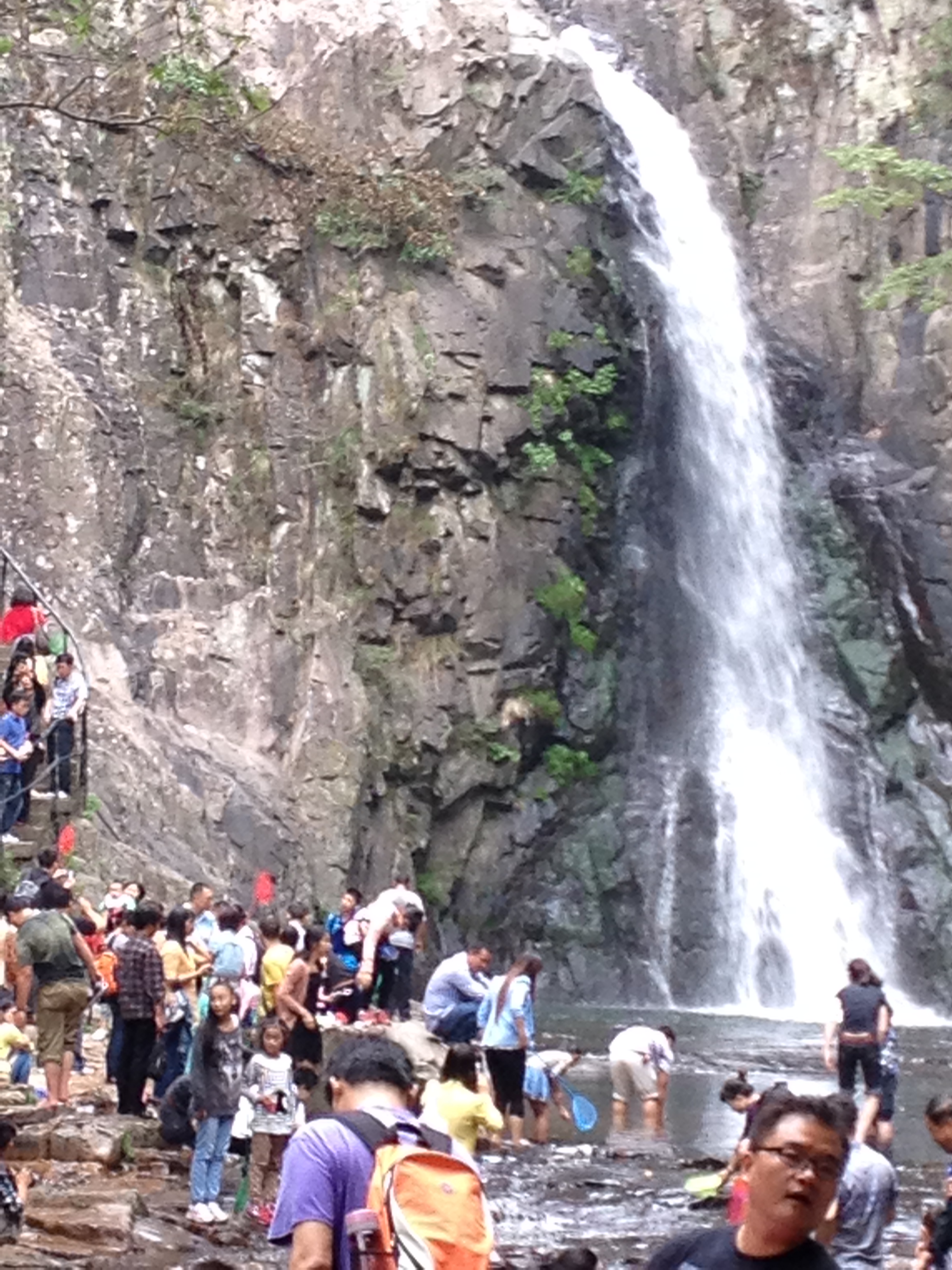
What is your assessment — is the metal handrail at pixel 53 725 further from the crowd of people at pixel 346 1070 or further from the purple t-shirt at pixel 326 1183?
the purple t-shirt at pixel 326 1183

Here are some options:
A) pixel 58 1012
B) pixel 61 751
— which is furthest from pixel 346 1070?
pixel 61 751

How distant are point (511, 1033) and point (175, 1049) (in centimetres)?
254

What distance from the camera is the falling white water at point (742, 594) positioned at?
25312mm

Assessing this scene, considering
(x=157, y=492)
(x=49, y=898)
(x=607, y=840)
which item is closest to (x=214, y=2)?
(x=49, y=898)

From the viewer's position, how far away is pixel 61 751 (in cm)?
1731

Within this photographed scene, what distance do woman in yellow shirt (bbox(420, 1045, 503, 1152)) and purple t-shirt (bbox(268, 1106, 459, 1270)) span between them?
4.55m

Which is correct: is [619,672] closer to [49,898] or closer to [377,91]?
[377,91]

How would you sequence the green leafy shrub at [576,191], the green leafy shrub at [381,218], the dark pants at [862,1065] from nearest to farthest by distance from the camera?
the dark pants at [862,1065], the green leafy shrub at [381,218], the green leafy shrub at [576,191]

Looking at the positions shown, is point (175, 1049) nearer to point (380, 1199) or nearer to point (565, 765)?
point (380, 1199)

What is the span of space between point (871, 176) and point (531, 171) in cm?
609

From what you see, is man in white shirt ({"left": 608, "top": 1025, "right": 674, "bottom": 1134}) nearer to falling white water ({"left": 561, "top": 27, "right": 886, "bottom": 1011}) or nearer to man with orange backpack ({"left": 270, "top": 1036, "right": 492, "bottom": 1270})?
falling white water ({"left": 561, "top": 27, "right": 886, "bottom": 1011})

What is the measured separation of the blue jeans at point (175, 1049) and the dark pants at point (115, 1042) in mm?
361

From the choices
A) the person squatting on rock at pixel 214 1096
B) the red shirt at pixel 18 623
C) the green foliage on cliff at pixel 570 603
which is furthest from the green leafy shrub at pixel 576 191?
the person squatting on rock at pixel 214 1096

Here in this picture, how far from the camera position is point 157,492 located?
82.2 ft
